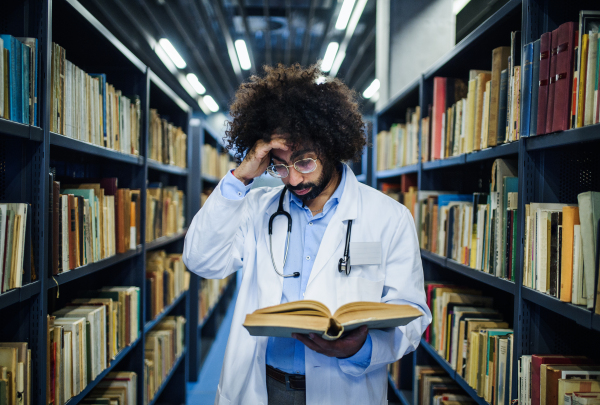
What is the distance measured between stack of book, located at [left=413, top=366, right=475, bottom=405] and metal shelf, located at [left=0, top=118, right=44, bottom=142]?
220cm

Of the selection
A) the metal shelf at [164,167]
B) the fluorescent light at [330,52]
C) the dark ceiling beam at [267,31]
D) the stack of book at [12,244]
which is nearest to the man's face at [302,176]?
the stack of book at [12,244]

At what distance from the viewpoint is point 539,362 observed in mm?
1261

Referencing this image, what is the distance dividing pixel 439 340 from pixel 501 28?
5.22 feet

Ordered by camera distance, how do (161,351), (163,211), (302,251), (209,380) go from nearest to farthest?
(302,251)
(161,351)
(163,211)
(209,380)

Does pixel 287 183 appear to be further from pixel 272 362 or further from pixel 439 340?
pixel 439 340

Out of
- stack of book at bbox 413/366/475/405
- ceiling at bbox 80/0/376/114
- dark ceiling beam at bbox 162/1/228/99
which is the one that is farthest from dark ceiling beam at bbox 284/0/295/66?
stack of book at bbox 413/366/475/405

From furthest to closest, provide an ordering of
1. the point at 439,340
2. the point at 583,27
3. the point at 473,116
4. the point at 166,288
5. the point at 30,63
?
the point at 166,288
the point at 439,340
the point at 473,116
the point at 30,63
the point at 583,27

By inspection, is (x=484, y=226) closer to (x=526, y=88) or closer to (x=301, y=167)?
(x=526, y=88)

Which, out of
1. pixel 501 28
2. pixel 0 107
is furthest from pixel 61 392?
pixel 501 28

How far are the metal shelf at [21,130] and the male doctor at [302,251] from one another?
22.3 inches

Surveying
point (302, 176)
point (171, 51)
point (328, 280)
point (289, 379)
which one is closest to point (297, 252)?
point (328, 280)

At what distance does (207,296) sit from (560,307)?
3784 millimetres

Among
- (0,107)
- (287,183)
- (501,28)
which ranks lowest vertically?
(287,183)

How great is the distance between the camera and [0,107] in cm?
114
